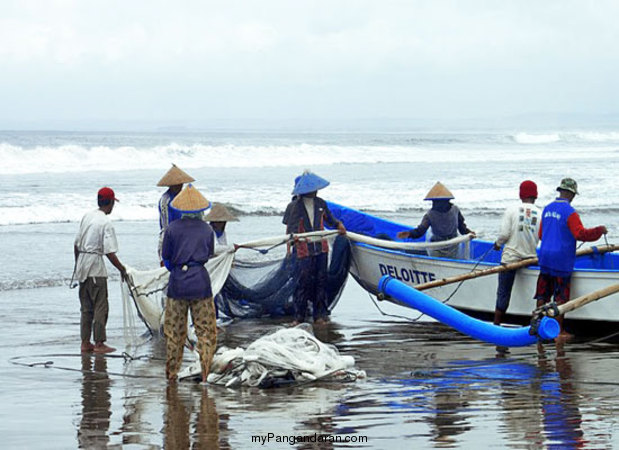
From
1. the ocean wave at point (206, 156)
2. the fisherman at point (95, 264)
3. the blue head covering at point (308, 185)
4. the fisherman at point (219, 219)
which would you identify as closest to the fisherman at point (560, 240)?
the blue head covering at point (308, 185)

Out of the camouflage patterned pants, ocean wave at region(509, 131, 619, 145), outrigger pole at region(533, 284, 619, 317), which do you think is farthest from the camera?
ocean wave at region(509, 131, 619, 145)

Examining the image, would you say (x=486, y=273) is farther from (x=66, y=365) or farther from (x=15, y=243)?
(x=15, y=243)

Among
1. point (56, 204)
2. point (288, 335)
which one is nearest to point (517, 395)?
point (288, 335)

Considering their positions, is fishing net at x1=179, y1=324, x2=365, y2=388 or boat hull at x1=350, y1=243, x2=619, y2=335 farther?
boat hull at x1=350, y1=243, x2=619, y2=335

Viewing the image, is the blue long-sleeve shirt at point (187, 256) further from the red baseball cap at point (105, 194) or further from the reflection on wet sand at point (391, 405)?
the red baseball cap at point (105, 194)

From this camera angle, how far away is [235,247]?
34.3 feet

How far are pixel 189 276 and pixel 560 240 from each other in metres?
3.72

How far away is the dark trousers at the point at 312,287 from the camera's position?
1122 cm

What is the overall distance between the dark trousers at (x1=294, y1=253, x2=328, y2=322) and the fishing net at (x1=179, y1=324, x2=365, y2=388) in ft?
9.74

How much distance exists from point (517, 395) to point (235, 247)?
4010mm

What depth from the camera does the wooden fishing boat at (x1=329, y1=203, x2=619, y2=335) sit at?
9.66 m

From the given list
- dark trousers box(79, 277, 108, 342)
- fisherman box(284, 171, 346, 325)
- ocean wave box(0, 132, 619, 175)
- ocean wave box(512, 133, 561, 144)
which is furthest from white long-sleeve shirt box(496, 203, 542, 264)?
ocean wave box(512, 133, 561, 144)

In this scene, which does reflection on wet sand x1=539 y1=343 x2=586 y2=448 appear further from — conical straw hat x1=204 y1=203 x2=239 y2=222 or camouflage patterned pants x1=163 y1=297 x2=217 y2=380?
conical straw hat x1=204 y1=203 x2=239 y2=222

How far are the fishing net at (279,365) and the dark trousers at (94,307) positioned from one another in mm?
1724
